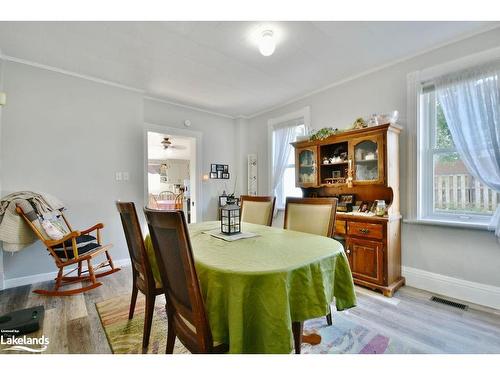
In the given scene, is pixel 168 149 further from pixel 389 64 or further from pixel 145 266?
pixel 145 266

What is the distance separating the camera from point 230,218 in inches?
69.7

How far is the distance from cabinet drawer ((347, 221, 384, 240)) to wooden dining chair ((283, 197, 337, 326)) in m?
0.84

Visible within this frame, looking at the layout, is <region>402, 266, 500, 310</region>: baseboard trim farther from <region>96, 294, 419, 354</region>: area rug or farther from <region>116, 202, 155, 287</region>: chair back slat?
<region>116, 202, 155, 287</region>: chair back slat

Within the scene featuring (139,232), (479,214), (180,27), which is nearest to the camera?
(139,232)

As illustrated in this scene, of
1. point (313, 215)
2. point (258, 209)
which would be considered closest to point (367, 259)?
point (313, 215)

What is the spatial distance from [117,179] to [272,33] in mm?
2675

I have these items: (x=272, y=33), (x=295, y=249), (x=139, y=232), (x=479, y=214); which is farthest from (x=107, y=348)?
(x=479, y=214)

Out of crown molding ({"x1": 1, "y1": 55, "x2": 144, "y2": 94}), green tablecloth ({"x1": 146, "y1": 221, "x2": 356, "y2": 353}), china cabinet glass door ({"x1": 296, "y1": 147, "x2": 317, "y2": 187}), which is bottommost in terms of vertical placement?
green tablecloth ({"x1": 146, "y1": 221, "x2": 356, "y2": 353})

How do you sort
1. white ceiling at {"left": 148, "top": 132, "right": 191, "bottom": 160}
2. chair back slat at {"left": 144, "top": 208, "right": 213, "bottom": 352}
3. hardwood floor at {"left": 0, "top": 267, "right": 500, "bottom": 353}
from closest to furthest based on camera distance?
chair back slat at {"left": 144, "top": 208, "right": 213, "bottom": 352} < hardwood floor at {"left": 0, "top": 267, "right": 500, "bottom": 353} < white ceiling at {"left": 148, "top": 132, "right": 191, "bottom": 160}

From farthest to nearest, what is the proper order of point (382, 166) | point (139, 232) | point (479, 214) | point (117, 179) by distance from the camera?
1. point (117, 179)
2. point (382, 166)
3. point (479, 214)
4. point (139, 232)

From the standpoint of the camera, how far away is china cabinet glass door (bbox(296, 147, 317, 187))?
327 cm

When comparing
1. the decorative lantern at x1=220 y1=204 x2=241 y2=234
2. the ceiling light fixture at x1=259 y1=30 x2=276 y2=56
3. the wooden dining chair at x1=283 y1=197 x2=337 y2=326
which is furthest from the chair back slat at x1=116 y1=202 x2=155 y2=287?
the ceiling light fixture at x1=259 y1=30 x2=276 y2=56
